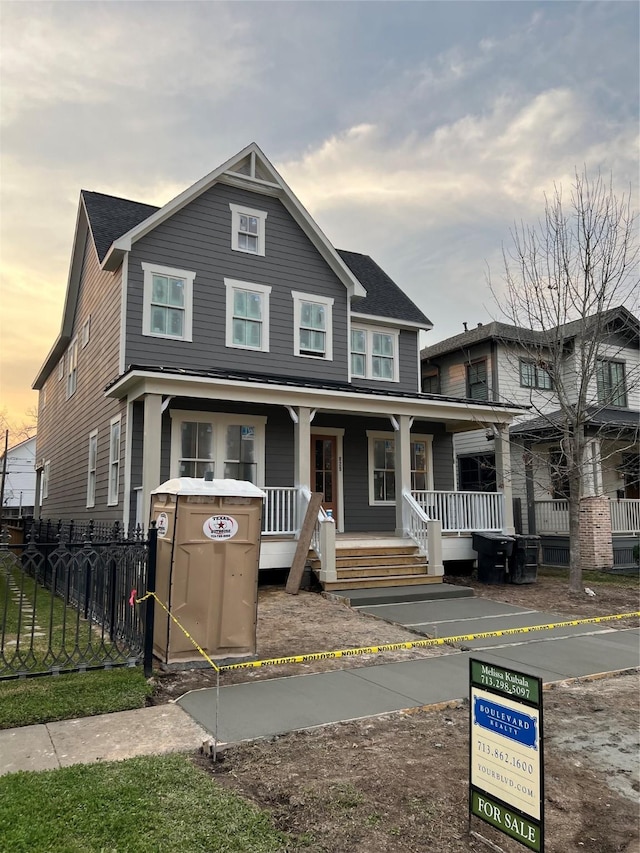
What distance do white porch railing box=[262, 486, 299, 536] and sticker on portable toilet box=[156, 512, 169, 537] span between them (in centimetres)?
534

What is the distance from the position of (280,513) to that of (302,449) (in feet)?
4.57

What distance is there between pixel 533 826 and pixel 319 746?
1.92m

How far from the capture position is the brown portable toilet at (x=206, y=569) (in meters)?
6.25

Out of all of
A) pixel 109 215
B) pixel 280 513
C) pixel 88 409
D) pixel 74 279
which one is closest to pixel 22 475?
pixel 74 279

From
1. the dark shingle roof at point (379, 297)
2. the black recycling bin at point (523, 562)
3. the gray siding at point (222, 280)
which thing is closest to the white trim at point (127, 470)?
the gray siding at point (222, 280)

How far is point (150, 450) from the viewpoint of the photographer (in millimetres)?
10758

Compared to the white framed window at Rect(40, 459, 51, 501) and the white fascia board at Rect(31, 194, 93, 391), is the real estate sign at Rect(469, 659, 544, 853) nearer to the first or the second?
the white fascia board at Rect(31, 194, 93, 391)

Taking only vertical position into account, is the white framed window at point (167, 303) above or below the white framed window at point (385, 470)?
above

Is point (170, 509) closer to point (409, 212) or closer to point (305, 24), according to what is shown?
point (305, 24)

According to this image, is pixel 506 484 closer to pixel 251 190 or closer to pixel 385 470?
pixel 385 470

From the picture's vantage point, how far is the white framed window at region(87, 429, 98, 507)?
1569cm

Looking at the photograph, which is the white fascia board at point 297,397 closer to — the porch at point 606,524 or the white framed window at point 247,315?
the white framed window at point 247,315

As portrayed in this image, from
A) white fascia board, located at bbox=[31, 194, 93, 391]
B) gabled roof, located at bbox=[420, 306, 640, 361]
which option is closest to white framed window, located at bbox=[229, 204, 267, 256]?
white fascia board, located at bbox=[31, 194, 93, 391]

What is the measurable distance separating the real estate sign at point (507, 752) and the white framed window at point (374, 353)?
13664mm
